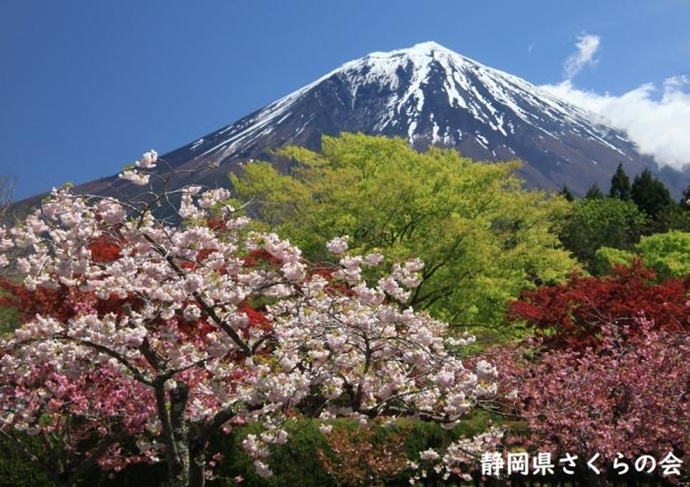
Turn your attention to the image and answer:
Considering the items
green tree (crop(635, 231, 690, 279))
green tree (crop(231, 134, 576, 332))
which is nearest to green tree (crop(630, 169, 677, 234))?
green tree (crop(635, 231, 690, 279))

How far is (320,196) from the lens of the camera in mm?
19234

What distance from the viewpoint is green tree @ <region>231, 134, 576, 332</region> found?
1756 centimetres

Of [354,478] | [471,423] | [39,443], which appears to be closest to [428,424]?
[471,423]

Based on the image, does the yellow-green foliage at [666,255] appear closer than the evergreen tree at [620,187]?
Yes

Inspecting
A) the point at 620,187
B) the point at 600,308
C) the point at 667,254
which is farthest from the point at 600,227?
the point at 600,308

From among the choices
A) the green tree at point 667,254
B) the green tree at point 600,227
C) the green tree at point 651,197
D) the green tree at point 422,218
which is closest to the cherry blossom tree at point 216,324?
the green tree at point 422,218

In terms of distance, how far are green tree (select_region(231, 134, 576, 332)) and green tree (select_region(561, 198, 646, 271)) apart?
637 inches

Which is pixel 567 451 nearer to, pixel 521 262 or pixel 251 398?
pixel 251 398

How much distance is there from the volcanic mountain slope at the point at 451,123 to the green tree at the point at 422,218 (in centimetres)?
12579

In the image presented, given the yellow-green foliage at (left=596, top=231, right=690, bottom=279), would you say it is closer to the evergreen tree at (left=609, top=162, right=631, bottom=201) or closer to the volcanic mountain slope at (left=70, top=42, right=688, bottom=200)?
the evergreen tree at (left=609, top=162, right=631, bottom=201)

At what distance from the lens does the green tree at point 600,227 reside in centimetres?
3712

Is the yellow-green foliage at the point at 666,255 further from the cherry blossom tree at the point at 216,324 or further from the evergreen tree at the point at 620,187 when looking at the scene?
the evergreen tree at the point at 620,187

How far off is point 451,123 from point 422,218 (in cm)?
16022

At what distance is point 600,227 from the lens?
130 ft
